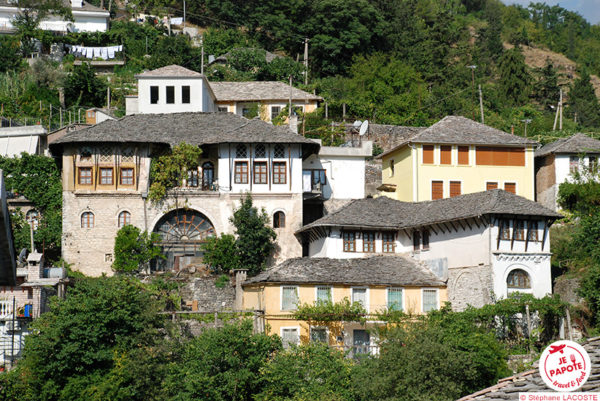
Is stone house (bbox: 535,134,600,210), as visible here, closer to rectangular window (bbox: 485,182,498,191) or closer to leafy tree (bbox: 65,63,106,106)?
rectangular window (bbox: 485,182,498,191)

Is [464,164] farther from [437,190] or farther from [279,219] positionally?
[279,219]

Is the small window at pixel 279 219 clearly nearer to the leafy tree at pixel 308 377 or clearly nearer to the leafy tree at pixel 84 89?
the leafy tree at pixel 308 377

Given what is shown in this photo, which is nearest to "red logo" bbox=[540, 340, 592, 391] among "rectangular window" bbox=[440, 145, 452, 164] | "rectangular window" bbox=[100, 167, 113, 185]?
"rectangular window" bbox=[100, 167, 113, 185]

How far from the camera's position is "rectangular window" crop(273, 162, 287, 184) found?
4934cm

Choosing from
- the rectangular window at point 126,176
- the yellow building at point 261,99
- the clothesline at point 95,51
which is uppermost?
the clothesline at point 95,51

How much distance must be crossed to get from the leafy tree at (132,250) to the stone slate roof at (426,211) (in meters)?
7.68

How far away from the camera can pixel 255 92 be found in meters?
68.1

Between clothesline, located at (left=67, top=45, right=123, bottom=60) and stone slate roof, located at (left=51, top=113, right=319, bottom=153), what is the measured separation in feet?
103

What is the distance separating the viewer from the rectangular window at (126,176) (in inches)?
1945

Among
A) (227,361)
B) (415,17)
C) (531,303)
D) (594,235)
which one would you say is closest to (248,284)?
(227,361)

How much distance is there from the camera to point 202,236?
48812 mm

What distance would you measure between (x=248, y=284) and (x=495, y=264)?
11.1 m

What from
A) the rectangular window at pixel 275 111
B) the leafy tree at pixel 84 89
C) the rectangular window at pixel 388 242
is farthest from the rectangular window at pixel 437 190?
the leafy tree at pixel 84 89

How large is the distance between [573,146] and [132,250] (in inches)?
1009
